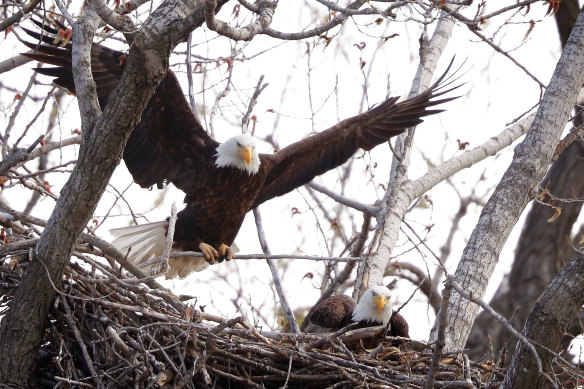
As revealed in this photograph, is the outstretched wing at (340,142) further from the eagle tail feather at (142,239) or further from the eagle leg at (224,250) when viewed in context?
the eagle tail feather at (142,239)

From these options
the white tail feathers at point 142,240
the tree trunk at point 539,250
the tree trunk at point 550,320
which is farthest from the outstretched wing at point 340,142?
the tree trunk at point 539,250

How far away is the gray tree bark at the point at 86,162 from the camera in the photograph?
3.41 m

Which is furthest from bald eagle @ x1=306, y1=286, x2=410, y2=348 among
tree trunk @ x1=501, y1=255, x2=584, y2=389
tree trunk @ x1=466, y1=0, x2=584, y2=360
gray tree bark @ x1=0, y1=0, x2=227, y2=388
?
tree trunk @ x1=466, y1=0, x2=584, y2=360

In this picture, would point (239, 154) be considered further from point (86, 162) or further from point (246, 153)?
point (86, 162)

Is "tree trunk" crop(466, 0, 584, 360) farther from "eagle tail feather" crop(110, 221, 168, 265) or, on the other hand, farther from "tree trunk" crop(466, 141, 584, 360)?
"eagle tail feather" crop(110, 221, 168, 265)

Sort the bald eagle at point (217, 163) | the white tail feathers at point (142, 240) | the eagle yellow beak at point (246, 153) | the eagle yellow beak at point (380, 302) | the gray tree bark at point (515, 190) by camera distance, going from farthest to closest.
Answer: the white tail feathers at point (142, 240)
the bald eagle at point (217, 163)
the eagle yellow beak at point (246, 153)
the eagle yellow beak at point (380, 302)
the gray tree bark at point (515, 190)

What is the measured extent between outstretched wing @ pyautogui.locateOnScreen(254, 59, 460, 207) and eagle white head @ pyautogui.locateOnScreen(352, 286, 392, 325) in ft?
3.86

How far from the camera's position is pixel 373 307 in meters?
5.16

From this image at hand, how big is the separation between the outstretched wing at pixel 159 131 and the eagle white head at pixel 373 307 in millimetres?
1475

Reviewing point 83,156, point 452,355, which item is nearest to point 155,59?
point 83,156

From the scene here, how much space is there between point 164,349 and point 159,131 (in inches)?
83.8

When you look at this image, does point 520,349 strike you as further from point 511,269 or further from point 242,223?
point 511,269

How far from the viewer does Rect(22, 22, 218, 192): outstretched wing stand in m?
5.37

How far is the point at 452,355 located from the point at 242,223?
2.30 metres
